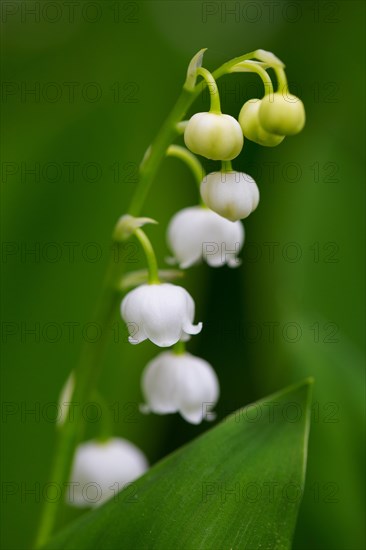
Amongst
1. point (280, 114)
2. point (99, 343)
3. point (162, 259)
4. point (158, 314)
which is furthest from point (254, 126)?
point (162, 259)

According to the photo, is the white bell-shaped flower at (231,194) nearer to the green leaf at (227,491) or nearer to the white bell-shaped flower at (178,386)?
the green leaf at (227,491)

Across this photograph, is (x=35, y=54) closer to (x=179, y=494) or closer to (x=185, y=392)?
(x=185, y=392)

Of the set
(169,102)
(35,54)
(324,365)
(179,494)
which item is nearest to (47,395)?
(324,365)

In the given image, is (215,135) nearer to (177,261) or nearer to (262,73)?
(262,73)

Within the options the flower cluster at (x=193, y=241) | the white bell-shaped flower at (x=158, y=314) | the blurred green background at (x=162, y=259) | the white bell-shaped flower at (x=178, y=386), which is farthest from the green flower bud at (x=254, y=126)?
the blurred green background at (x=162, y=259)

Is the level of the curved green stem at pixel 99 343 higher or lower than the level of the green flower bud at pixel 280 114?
lower

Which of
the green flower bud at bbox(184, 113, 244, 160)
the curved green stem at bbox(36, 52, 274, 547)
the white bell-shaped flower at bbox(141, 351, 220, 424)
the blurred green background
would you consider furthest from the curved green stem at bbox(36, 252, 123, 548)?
the blurred green background
